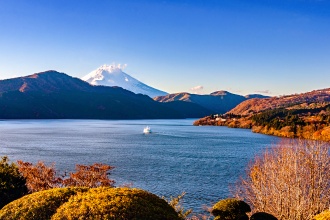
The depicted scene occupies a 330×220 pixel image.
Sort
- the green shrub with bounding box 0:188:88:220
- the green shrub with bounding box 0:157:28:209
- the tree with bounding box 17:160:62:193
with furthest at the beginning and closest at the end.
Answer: the tree with bounding box 17:160:62:193 < the green shrub with bounding box 0:157:28:209 < the green shrub with bounding box 0:188:88:220

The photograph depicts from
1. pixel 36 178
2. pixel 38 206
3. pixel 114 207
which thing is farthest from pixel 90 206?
pixel 36 178

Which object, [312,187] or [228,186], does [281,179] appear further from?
[228,186]

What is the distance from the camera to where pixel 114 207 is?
1052 centimetres

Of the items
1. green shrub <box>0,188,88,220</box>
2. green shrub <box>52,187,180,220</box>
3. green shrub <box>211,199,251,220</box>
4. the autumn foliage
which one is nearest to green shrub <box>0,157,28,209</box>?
the autumn foliage

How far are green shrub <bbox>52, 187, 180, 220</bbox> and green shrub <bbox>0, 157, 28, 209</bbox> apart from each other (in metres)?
9.87

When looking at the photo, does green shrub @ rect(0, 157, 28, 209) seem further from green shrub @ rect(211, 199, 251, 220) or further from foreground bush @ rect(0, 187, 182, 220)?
green shrub @ rect(211, 199, 251, 220)

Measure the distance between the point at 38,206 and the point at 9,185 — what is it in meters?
9.97

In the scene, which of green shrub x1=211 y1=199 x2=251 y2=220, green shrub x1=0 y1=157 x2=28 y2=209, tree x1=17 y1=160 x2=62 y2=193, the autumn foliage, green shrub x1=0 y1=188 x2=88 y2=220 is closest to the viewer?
green shrub x1=0 y1=188 x2=88 y2=220

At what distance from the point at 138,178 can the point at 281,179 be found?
29032 mm

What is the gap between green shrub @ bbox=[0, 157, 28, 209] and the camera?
64.0 feet

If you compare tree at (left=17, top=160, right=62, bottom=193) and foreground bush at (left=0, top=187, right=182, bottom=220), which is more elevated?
foreground bush at (left=0, top=187, right=182, bottom=220)

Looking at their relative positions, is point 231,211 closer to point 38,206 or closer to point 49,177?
point 38,206

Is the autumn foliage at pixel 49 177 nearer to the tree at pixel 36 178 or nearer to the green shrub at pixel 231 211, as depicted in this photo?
the tree at pixel 36 178

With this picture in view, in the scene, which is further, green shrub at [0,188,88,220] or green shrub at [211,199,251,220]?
green shrub at [211,199,251,220]
